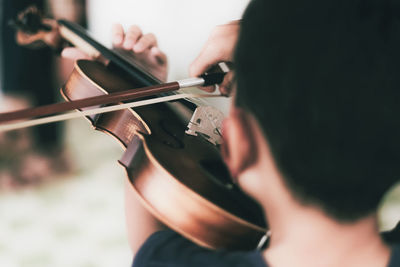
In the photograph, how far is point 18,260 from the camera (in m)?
1.37

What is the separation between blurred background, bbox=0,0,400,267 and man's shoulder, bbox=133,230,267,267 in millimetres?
673

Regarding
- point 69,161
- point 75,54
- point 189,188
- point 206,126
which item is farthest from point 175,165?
point 69,161

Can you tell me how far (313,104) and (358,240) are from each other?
7.0 inches

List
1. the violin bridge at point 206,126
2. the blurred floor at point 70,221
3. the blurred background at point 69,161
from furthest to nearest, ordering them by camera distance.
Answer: the blurred floor at point 70,221, the blurred background at point 69,161, the violin bridge at point 206,126

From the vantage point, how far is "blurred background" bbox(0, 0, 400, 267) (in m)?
1.23

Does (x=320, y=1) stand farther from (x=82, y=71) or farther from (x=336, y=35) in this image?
(x=82, y=71)

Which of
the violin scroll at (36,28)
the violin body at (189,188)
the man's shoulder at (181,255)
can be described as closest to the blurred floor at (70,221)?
the violin scroll at (36,28)

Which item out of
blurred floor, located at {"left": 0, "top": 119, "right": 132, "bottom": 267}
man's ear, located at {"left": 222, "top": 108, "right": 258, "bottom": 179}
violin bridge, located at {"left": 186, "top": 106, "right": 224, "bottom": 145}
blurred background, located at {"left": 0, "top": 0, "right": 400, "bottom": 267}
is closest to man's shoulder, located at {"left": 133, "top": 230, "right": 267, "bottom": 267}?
man's ear, located at {"left": 222, "top": 108, "right": 258, "bottom": 179}

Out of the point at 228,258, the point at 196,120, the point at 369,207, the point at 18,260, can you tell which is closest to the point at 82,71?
the point at 196,120

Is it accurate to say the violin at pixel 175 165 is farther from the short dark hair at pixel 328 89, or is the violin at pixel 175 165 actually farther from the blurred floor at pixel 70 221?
the blurred floor at pixel 70 221

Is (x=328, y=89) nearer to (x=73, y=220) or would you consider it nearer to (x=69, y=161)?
(x=73, y=220)

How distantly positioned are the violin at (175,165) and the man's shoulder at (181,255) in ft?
0.05

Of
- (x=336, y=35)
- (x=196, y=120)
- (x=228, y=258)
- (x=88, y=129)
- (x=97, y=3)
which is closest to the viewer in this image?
(x=336, y=35)

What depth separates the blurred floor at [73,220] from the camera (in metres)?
1.40
